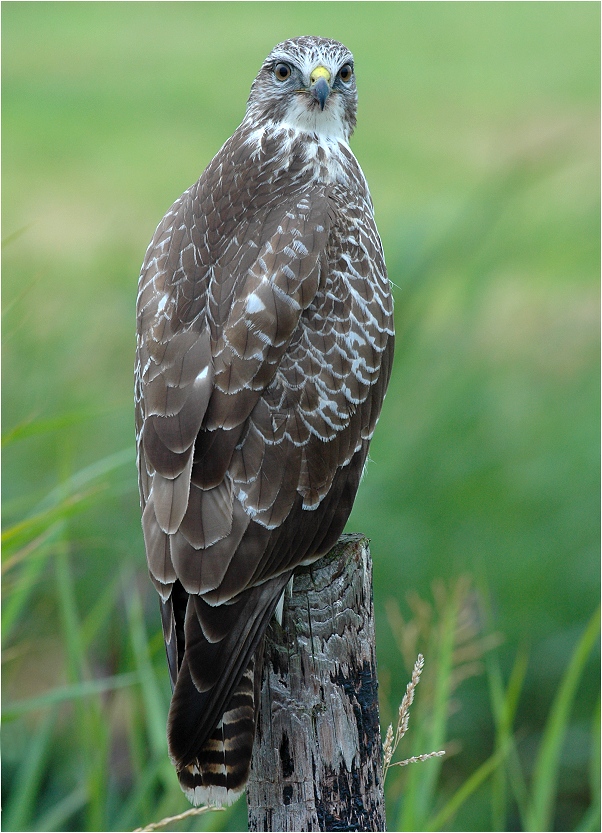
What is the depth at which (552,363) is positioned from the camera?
6375 mm

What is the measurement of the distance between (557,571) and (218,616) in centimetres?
327

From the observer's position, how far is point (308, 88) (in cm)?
341

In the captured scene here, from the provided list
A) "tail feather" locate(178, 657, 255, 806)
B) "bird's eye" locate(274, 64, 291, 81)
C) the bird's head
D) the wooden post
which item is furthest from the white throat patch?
"tail feather" locate(178, 657, 255, 806)

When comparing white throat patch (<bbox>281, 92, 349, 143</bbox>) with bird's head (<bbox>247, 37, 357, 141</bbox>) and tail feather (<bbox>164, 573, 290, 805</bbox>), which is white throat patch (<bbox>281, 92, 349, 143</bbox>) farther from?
tail feather (<bbox>164, 573, 290, 805</bbox>)

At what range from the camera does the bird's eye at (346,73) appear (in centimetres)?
352

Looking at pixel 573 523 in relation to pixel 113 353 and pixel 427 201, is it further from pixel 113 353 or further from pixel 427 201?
pixel 113 353

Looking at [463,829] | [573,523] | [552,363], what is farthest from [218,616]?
[552,363]

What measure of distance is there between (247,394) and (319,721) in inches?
37.2

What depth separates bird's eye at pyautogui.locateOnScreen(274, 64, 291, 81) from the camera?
3.46 metres

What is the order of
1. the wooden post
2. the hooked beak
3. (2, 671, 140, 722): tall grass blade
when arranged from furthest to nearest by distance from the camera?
the hooked beak → (2, 671, 140, 722): tall grass blade → the wooden post

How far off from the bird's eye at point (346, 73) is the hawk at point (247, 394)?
0.39ft

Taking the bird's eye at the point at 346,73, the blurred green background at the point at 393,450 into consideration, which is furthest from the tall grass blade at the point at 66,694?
the bird's eye at the point at 346,73

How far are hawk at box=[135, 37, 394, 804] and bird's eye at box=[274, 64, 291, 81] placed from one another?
0.06 metres

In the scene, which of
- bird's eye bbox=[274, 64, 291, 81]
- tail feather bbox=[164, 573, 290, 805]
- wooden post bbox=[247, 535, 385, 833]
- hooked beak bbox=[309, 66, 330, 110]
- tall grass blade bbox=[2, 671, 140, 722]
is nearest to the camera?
tail feather bbox=[164, 573, 290, 805]
